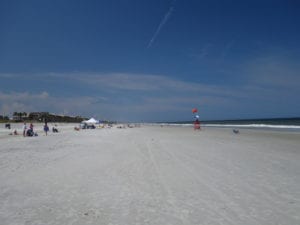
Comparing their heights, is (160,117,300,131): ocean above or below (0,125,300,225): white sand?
above

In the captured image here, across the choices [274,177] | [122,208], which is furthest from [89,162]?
[274,177]

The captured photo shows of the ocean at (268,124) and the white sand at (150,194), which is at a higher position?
the ocean at (268,124)

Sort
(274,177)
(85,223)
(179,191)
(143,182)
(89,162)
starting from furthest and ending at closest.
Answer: (89,162), (274,177), (143,182), (179,191), (85,223)

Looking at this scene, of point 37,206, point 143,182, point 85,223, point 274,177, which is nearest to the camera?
point 85,223

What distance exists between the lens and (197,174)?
6586 mm

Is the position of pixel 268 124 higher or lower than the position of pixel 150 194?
higher

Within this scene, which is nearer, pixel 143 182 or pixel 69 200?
pixel 69 200

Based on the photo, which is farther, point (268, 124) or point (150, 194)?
point (268, 124)

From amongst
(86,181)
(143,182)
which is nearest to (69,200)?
(86,181)

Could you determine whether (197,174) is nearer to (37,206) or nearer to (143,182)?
(143,182)

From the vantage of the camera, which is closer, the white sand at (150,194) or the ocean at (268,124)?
→ the white sand at (150,194)

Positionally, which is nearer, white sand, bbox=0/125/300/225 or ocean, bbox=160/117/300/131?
white sand, bbox=0/125/300/225

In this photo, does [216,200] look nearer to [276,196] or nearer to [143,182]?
[276,196]

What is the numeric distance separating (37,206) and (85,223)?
1.21 meters
